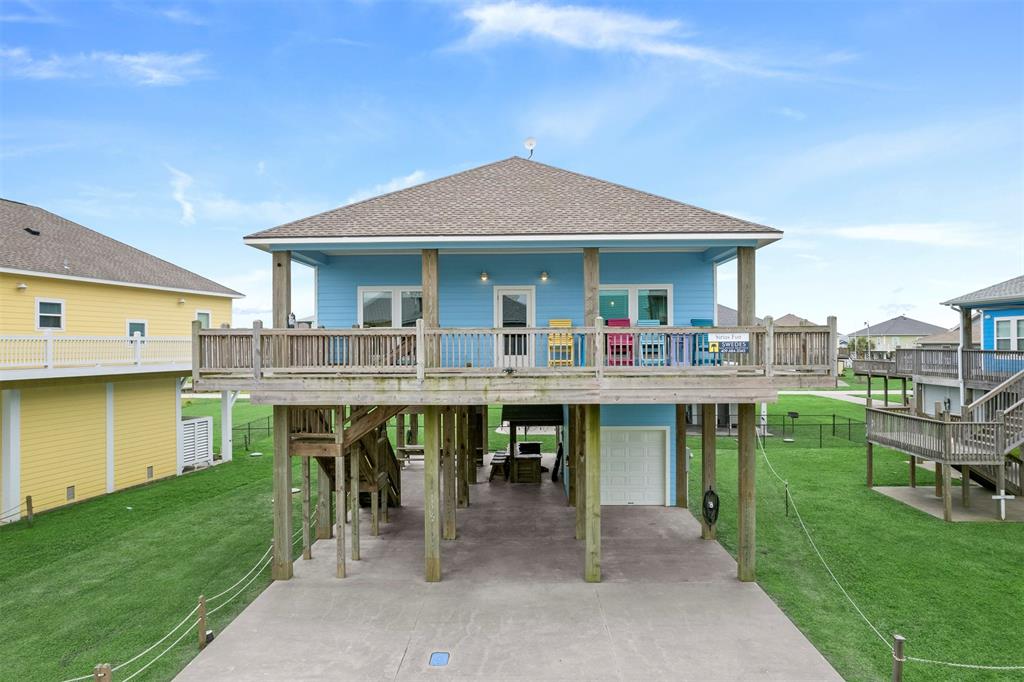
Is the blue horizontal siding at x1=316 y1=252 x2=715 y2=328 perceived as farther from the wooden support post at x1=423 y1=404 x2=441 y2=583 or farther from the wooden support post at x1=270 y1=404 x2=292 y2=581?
the wooden support post at x1=423 y1=404 x2=441 y2=583

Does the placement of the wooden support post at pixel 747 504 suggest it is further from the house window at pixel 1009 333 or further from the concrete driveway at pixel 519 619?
the house window at pixel 1009 333

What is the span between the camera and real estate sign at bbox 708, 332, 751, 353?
8961mm

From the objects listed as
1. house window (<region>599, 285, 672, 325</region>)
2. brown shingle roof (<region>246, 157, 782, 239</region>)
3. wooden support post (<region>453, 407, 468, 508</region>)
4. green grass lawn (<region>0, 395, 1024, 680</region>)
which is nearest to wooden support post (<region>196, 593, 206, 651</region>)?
green grass lawn (<region>0, 395, 1024, 680</region>)

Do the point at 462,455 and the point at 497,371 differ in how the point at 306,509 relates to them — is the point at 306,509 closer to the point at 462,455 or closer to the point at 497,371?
the point at 497,371

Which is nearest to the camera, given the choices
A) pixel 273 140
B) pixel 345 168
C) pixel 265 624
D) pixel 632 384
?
pixel 265 624

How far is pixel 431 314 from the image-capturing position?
9.68 metres

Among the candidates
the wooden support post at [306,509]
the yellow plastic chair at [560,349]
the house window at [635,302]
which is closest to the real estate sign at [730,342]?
the yellow plastic chair at [560,349]

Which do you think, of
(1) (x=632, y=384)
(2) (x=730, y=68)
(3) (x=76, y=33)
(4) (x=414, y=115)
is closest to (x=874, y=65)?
(2) (x=730, y=68)

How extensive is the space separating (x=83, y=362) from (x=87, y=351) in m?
0.62

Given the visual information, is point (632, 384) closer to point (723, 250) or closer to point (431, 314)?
point (431, 314)

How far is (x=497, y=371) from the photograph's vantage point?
879 cm

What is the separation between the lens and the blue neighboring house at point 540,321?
8.79 m

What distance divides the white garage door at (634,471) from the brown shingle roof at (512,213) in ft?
20.7

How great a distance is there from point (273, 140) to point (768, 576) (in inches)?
1956
